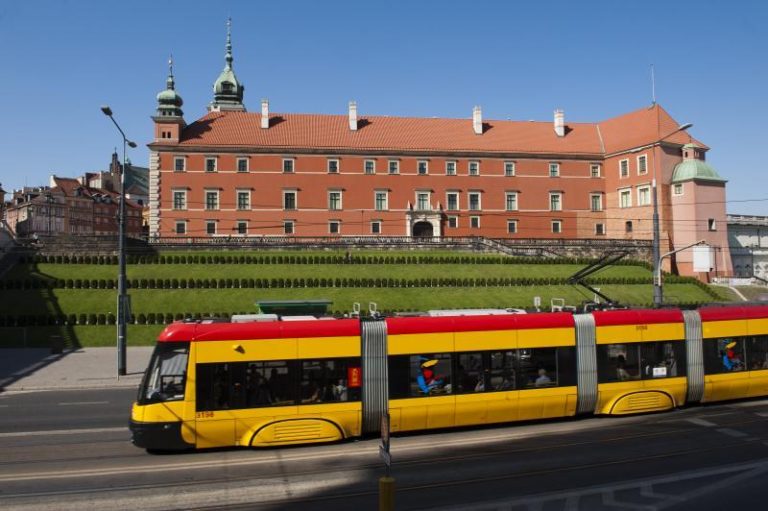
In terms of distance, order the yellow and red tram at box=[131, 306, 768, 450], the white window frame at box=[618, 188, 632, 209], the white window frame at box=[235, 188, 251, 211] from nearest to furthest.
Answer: the yellow and red tram at box=[131, 306, 768, 450], the white window frame at box=[235, 188, 251, 211], the white window frame at box=[618, 188, 632, 209]

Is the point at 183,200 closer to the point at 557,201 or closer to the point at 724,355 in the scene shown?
the point at 557,201

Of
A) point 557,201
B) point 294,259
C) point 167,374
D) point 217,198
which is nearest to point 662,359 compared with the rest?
point 167,374

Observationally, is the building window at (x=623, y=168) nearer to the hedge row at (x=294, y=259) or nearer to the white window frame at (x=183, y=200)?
the hedge row at (x=294, y=259)

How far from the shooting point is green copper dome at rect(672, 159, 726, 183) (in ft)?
180

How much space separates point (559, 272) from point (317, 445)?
36.1m

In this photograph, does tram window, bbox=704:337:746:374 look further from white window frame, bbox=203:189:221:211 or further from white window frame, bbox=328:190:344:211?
white window frame, bbox=203:189:221:211

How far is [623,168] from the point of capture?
6147 centimetres

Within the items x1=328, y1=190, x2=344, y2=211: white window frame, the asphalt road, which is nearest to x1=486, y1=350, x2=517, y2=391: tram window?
the asphalt road

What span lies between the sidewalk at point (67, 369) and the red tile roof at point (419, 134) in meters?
32.4

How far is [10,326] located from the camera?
32.3m

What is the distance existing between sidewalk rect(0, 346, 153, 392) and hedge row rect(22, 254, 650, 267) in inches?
502

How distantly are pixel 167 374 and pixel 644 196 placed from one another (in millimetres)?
55883

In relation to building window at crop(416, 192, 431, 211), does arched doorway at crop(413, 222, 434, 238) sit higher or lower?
lower

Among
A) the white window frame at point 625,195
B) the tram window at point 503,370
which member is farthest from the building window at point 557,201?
the tram window at point 503,370
